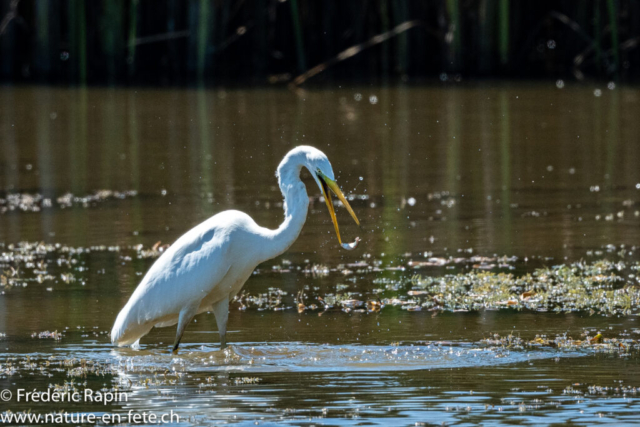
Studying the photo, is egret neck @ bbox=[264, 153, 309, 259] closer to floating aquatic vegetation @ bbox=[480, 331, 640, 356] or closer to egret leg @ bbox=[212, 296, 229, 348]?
egret leg @ bbox=[212, 296, 229, 348]

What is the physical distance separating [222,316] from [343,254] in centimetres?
298

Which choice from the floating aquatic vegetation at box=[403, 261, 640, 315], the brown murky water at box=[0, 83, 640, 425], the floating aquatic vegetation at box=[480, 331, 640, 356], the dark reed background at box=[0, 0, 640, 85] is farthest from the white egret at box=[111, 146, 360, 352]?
the dark reed background at box=[0, 0, 640, 85]

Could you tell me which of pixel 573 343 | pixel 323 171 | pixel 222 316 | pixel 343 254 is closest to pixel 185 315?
pixel 222 316

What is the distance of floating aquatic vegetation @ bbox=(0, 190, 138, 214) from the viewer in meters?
12.6

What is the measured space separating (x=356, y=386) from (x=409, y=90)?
62.9ft

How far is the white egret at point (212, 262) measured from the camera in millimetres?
7066

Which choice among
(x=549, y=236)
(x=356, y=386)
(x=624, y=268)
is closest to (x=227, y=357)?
(x=356, y=386)

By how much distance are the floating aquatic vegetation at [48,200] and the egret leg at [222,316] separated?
225 inches

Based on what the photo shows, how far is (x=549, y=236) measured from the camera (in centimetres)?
1056

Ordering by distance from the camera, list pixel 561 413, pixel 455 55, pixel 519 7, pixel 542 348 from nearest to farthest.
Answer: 1. pixel 561 413
2. pixel 542 348
3. pixel 455 55
4. pixel 519 7

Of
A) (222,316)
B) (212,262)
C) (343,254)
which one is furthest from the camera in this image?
(343,254)

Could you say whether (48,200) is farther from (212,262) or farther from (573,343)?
(573,343)

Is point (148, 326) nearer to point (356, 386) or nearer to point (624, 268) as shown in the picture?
point (356, 386)

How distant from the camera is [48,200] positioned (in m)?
13.1
